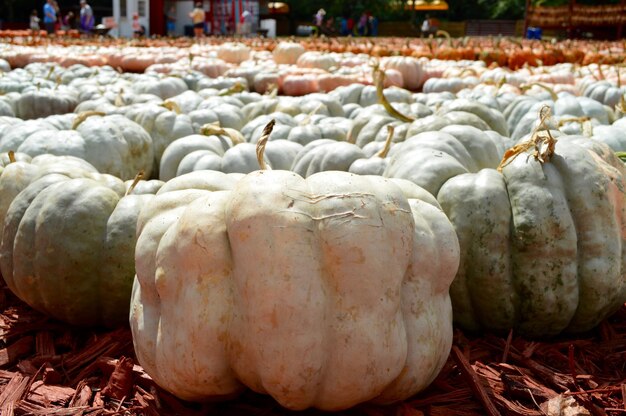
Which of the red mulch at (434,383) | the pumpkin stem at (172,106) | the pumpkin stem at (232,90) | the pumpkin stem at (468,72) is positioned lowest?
A: the red mulch at (434,383)

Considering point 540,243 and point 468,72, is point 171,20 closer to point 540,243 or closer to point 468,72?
point 468,72

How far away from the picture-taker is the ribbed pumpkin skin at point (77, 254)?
243 centimetres

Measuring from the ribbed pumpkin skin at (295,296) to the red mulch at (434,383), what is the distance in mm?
129

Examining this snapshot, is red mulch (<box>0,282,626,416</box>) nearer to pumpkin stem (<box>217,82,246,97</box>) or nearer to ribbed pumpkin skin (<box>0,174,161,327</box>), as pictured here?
ribbed pumpkin skin (<box>0,174,161,327</box>)

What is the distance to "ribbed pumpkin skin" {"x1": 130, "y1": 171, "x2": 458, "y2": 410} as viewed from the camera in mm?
1600

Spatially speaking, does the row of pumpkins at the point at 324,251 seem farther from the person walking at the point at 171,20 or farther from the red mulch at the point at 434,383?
the person walking at the point at 171,20

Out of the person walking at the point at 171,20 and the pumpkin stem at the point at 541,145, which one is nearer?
the pumpkin stem at the point at 541,145

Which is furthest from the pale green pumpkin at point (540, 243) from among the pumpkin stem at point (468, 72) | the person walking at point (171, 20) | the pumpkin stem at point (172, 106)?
the person walking at point (171, 20)

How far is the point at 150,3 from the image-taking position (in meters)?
31.6

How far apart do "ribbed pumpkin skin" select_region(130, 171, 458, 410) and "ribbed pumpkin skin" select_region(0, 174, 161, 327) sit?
0.64 meters

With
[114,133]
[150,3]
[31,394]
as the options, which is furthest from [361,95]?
[150,3]

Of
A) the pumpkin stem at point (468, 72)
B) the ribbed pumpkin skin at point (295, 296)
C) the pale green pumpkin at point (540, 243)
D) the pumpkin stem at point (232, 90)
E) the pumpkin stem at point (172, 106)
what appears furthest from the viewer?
the pumpkin stem at point (468, 72)

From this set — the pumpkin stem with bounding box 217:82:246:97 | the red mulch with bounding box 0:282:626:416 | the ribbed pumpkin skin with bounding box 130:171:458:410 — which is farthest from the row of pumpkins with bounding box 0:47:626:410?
the pumpkin stem with bounding box 217:82:246:97

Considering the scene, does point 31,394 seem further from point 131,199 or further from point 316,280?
point 316,280
